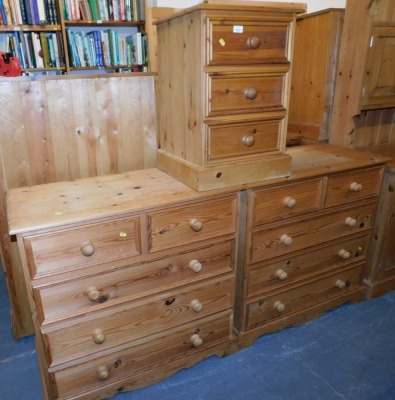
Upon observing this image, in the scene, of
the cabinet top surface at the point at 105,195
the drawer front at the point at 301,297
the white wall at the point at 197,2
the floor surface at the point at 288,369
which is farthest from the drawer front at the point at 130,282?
the white wall at the point at 197,2

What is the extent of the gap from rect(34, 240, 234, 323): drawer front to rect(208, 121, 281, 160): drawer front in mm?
397

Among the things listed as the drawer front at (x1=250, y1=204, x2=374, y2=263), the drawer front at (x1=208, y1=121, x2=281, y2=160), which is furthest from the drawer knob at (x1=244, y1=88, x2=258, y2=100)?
the drawer front at (x1=250, y1=204, x2=374, y2=263)

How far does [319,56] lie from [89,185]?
1.53 meters

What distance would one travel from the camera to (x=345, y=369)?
5.46 feet

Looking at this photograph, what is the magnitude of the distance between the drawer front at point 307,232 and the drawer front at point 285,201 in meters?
0.07

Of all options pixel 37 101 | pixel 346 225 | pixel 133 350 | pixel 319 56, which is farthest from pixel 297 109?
pixel 133 350

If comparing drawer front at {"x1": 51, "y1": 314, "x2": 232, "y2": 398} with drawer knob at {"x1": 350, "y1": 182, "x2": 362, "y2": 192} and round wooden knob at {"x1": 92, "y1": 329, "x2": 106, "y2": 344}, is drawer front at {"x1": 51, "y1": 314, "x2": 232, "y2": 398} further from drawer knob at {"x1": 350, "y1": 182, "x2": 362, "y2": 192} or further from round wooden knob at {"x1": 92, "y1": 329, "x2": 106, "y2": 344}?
drawer knob at {"x1": 350, "y1": 182, "x2": 362, "y2": 192}

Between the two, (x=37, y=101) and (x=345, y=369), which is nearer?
(x=37, y=101)

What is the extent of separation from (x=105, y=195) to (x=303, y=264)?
1.06 m

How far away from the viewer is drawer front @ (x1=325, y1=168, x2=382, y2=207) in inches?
69.5

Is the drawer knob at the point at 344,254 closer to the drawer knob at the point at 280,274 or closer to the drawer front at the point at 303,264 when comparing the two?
the drawer front at the point at 303,264

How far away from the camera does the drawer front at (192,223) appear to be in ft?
4.51

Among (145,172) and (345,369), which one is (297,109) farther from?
(345,369)

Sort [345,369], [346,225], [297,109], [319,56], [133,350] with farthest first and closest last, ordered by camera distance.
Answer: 1. [297,109]
2. [319,56]
3. [346,225]
4. [345,369]
5. [133,350]
